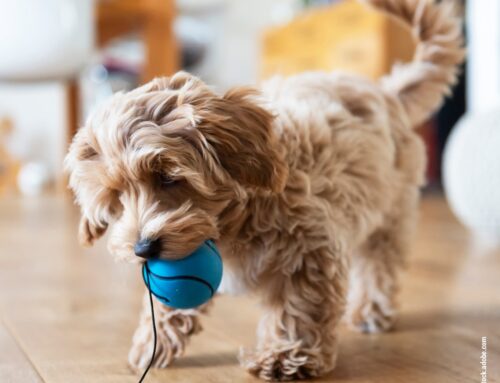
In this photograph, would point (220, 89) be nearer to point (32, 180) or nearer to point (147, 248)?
point (147, 248)

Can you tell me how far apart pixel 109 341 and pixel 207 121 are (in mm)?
683

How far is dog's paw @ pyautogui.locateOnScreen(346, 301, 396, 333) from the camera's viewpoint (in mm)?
1931

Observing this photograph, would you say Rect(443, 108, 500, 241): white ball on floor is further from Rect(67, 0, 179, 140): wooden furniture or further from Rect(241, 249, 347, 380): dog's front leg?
Rect(67, 0, 179, 140): wooden furniture

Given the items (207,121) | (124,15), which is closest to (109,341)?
(207,121)

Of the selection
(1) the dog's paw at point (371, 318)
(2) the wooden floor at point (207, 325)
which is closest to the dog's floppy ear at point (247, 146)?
(2) the wooden floor at point (207, 325)

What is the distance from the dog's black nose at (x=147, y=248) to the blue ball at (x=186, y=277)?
3 cm

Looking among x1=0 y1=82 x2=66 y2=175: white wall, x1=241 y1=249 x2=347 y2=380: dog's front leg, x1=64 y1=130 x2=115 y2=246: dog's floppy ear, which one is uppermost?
x1=64 y1=130 x2=115 y2=246: dog's floppy ear

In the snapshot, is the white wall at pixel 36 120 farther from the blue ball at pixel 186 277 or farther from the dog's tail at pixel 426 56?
the blue ball at pixel 186 277

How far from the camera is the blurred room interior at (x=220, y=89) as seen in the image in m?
1.71

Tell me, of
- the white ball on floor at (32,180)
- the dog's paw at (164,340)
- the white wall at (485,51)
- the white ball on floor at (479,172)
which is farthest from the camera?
the white ball on floor at (32,180)

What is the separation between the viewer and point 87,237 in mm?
1603

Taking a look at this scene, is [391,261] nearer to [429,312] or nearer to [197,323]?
[429,312]

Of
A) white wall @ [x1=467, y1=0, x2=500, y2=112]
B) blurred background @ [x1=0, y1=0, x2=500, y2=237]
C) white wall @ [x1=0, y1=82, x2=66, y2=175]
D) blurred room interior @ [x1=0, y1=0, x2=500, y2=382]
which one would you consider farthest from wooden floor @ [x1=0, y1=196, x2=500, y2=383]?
white wall @ [x1=0, y1=82, x2=66, y2=175]

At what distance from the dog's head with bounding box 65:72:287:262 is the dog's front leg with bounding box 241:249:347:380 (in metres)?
0.20
